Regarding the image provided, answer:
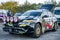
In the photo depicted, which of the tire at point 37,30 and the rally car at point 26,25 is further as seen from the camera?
the tire at point 37,30

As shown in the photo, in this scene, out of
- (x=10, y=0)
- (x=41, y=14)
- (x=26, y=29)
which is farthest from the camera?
(x=10, y=0)

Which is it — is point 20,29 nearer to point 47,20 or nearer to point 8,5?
point 47,20

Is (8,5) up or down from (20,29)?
up

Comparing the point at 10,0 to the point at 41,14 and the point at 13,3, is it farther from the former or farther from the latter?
the point at 41,14

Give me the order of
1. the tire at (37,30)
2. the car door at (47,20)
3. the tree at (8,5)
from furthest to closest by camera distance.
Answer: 1. the tree at (8,5)
2. the car door at (47,20)
3. the tire at (37,30)

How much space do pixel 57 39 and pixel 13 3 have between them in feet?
108

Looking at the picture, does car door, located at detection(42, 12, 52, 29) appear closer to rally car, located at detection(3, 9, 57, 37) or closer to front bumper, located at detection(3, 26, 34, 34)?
rally car, located at detection(3, 9, 57, 37)

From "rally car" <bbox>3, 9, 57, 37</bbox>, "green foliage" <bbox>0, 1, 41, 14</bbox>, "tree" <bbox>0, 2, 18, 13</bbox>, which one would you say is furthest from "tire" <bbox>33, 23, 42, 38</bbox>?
"tree" <bbox>0, 2, 18, 13</bbox>

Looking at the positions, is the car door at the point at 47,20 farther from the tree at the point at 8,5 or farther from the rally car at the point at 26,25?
the tree at the point at 8,5

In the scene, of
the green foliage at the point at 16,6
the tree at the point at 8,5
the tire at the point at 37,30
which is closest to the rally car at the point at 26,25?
the tire at the point at 37,30

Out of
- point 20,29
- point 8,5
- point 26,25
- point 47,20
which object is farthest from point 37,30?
point 8,5

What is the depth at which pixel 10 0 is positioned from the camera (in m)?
43.2

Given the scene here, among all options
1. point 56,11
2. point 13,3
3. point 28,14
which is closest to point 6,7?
point 13,3

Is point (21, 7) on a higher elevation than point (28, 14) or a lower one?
higher
